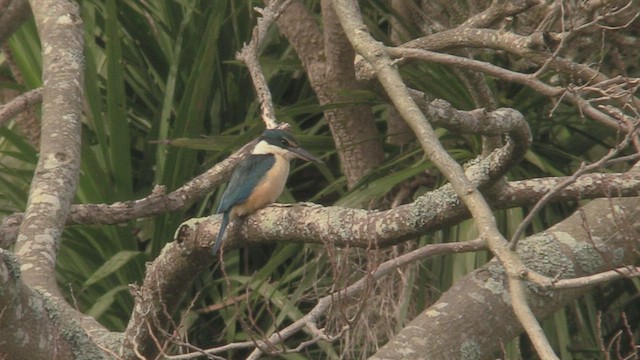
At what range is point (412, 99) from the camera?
3.01m

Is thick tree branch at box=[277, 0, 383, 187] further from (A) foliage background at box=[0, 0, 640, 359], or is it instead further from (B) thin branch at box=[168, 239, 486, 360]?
(B) thin branch at box=[168, 239, 486, 360]

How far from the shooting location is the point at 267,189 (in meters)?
4.62

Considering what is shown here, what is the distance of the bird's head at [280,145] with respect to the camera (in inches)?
181

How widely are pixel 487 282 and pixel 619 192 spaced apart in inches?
20.5

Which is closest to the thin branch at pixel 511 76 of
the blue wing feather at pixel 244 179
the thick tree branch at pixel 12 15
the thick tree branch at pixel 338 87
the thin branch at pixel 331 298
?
the thin branch at pixel 331 298

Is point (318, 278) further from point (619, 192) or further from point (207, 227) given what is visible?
point (619, 192)

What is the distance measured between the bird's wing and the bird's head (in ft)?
0.12

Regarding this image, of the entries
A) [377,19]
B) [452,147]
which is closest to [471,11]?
[452,147]

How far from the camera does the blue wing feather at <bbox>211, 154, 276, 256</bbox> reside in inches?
166

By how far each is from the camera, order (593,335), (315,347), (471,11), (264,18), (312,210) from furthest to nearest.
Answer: (315,347), (593,335), (471,11), (264,18), (312,210)

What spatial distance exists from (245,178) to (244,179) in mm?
20

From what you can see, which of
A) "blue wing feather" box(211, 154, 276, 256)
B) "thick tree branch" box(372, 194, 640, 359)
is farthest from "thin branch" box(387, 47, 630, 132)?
"blue wing feather" box(211, 154, 276, 256)

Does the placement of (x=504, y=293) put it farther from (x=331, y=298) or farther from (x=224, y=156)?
(x=224, y=156)

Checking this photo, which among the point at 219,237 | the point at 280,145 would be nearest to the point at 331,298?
the point at 219,237
